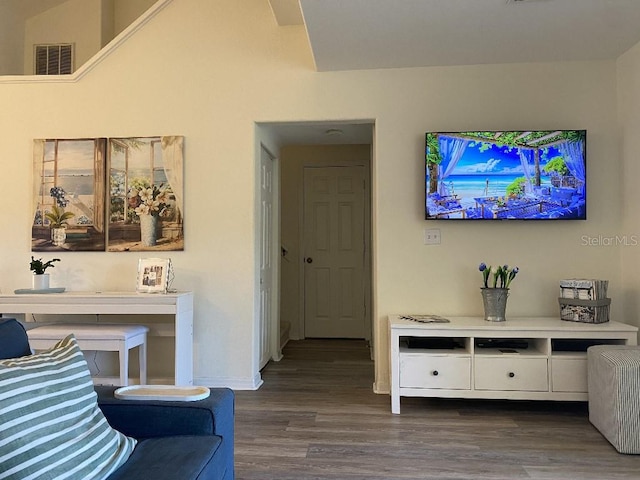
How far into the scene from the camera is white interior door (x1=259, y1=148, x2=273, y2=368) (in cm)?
395

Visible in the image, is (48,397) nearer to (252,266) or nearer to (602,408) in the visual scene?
(252,266)

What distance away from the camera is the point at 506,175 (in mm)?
3275

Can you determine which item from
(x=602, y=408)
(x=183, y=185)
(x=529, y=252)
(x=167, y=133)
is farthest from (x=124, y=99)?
(x=602, y=408)

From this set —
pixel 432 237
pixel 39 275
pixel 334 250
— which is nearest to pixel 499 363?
pixel 432 237

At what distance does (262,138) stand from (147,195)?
1.02m

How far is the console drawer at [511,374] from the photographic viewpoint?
2928mm

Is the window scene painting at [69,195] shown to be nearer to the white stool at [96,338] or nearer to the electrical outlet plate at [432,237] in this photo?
the white stool at [96,338]

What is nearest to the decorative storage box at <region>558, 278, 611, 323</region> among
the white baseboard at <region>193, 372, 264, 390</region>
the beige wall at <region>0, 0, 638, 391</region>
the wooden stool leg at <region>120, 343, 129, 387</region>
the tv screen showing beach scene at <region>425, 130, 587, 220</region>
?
the beige wall at <region>0, 0, 638, 391</region>

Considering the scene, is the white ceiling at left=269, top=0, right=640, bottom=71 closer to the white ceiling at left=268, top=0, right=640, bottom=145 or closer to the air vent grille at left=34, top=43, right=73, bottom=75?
the white ceiling at left=268, top=0, right=640, bottom=145

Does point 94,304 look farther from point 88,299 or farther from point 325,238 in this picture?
point 325,238

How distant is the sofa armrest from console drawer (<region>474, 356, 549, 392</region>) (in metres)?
1.91

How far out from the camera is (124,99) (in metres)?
3.67

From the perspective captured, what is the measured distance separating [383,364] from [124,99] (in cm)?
287
